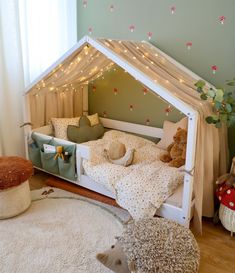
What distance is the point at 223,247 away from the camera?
2113 mm

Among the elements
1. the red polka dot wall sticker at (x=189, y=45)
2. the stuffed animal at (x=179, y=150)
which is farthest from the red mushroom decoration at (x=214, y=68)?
the stuffed animal at (x=179, y=150)

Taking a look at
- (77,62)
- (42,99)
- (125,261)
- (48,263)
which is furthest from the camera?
(42,99)

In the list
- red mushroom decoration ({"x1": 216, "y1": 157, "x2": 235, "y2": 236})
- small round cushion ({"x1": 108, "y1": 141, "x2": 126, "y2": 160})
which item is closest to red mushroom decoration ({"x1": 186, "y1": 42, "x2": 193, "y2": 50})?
small round cushion ({"x1": 108, "y1": 141, "x2": 126, "y2": 160})

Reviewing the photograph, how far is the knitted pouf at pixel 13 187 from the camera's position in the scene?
7.46ft

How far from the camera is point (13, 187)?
2330 millimetres

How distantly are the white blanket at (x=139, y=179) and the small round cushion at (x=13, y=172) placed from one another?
0.55 metres

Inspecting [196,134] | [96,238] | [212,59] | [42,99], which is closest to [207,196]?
[196,134]

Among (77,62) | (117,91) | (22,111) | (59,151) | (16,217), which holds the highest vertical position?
(77,62)

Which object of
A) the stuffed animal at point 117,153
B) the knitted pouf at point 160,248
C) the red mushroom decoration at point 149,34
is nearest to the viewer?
the knitted pouf at point 160,248

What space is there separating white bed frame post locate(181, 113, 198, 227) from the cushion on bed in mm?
1419

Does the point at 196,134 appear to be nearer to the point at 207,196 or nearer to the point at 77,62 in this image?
the point at 207,196

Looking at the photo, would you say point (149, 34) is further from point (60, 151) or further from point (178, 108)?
point (60, 151)

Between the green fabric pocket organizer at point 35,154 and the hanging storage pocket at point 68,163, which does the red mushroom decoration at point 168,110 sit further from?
the green fabric pocket organizer at point 35,154

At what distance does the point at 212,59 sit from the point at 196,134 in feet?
3.63
